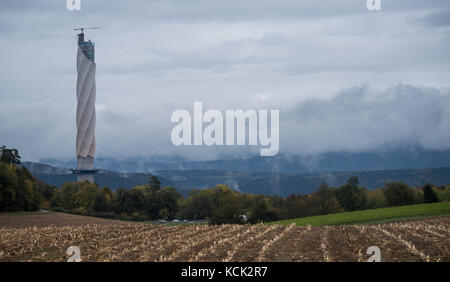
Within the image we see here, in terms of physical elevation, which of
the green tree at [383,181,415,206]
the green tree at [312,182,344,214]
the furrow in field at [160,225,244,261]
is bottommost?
the green tree at [312,182,344,214]

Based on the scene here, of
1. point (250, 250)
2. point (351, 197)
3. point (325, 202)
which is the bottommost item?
point (325, 202)

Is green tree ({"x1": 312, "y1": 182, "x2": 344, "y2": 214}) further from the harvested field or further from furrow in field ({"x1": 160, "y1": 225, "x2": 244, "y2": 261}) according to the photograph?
furrow in field ({"x1": 160, "y1": 225, "x2": 244, "y2": 261})

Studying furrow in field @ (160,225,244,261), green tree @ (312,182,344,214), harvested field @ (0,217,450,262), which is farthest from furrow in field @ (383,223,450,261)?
green tree @ (312,182,344,214)

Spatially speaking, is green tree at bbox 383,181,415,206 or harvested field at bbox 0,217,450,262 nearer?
harvested field at bbox 0,217,450,262

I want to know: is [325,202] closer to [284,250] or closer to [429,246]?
[429,246]

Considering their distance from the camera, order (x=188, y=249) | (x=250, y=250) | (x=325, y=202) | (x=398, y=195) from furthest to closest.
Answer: (x=325, y=202) < (x=398, y=195) < (x=188, y=249) < (x=250, y=250)

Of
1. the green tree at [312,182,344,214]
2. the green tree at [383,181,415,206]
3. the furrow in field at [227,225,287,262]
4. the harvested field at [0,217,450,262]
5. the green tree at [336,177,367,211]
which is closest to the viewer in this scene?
the furrow in field at [227,225,287,262]

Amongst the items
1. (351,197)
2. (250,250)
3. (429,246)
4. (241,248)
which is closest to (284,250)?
(250,250)

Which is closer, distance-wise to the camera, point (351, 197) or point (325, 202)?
point (325, 202)

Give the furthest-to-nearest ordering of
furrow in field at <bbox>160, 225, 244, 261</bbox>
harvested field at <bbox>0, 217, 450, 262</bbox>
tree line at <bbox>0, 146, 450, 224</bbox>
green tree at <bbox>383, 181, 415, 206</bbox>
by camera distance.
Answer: tree line at <bbox>0, 146, 450, 224</bbox> → green tree at <bbox>383, 181, 415, 206</bbox> → furrow in field at <bbox>160, 225, 244, 261</bbox> → harvested field at <bbox>0, 217, 450, 262</bbox>

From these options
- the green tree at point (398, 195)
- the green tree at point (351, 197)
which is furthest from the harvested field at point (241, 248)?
the green tree at point (351, 197)

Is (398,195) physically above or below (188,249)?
below

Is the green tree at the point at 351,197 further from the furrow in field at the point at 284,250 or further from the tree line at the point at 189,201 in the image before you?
the furrow in field at the point at 284,250
